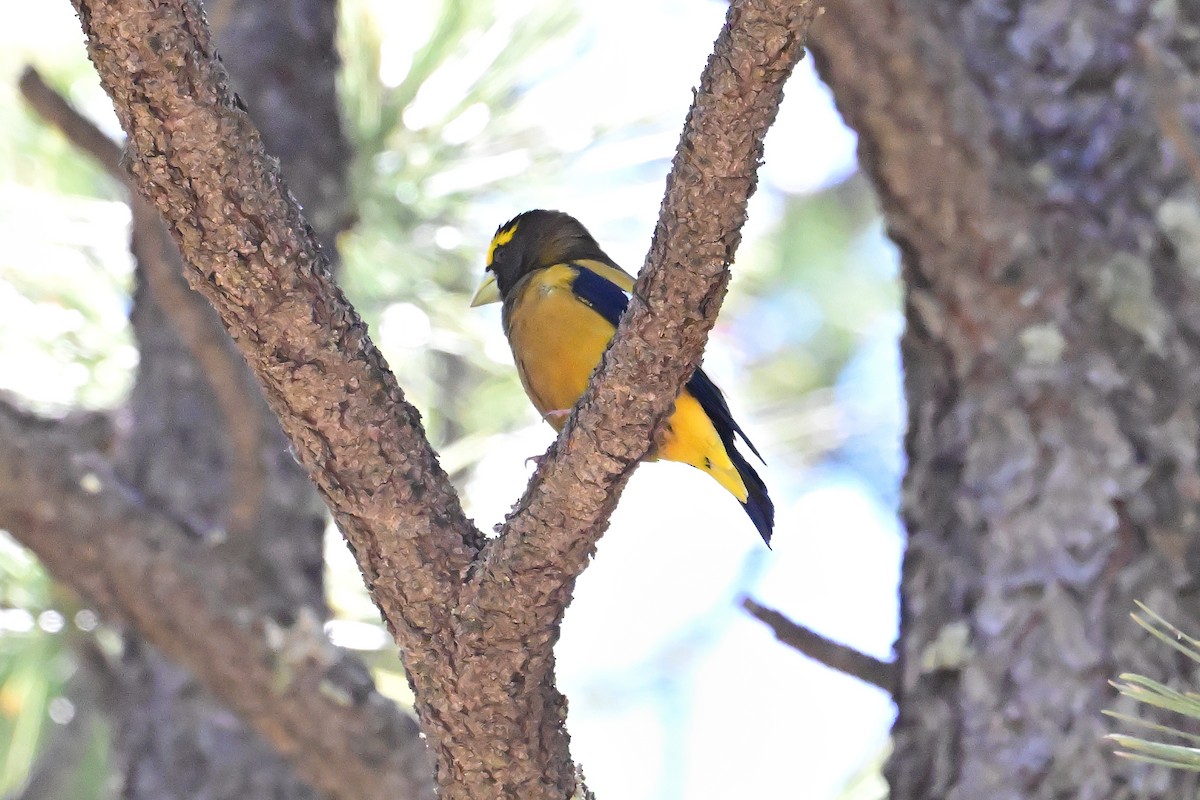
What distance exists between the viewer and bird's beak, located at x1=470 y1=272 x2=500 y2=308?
4.21 meters

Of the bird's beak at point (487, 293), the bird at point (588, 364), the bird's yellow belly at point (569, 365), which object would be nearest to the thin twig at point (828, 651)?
the bird at point (588, 364)

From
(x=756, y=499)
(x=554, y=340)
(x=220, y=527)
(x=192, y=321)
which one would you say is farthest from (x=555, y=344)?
(x=220, y=527)

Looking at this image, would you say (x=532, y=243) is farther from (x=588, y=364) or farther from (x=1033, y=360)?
(x=1033, y=360)

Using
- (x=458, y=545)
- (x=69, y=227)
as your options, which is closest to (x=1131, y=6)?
(x=458, y=545)

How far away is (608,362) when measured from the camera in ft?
6.57

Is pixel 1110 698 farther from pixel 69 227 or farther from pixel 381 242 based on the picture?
pixel 69 227

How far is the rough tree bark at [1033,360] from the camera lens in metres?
2.80

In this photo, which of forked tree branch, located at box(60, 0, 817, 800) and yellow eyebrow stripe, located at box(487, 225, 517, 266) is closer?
forked tree branch, located at box(60, 0, 817, 800)

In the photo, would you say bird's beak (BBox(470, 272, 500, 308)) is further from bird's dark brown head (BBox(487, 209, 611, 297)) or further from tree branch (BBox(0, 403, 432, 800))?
tree branch (BBox(0, 403, 432, 800))

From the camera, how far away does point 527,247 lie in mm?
4168

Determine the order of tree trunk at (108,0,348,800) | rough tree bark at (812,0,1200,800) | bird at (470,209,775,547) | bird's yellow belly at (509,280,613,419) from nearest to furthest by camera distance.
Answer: rough tree bark at (812,0,1200,800) → bird at (470,209,775,547) → bird's yellow belly at (509,280,613,419) → tree trunk at (108,0,348,800)

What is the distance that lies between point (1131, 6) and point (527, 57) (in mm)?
2071

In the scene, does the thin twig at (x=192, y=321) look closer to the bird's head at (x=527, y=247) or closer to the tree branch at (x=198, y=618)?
the tree branch at (x=198, y=618)

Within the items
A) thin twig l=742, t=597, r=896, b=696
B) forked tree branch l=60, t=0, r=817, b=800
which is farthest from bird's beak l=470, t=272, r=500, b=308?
forked tree branch l=60, t=0, r=817, b=800
